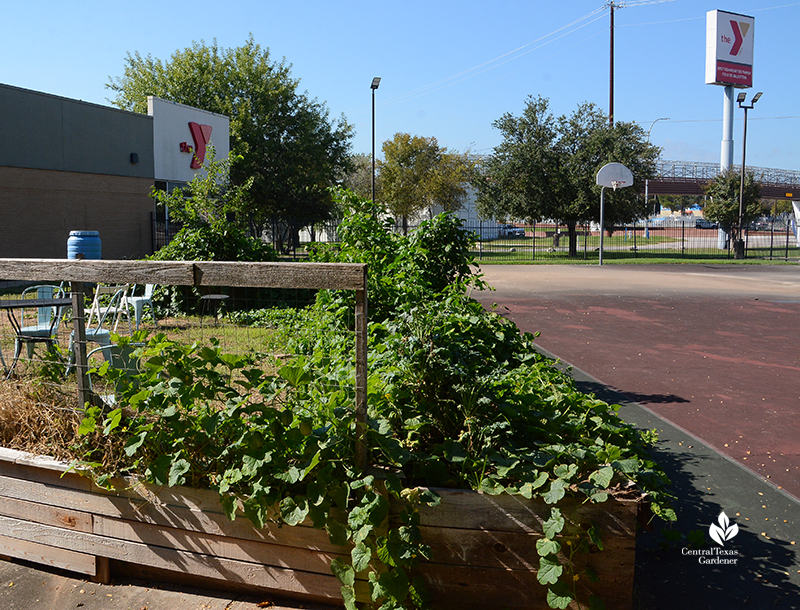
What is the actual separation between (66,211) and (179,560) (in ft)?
66.7

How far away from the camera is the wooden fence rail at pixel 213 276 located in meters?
2.98

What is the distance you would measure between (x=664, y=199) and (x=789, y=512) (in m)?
109

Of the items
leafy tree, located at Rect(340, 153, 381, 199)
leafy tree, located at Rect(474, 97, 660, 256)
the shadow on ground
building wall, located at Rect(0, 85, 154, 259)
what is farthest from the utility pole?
the shadow on ground

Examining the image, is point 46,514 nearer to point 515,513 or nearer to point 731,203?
point 515,513

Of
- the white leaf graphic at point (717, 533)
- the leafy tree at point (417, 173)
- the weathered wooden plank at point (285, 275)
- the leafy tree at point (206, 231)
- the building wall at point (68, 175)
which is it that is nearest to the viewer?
the weathered wooden plank at point (285, 275)

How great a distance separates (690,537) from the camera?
136 inches

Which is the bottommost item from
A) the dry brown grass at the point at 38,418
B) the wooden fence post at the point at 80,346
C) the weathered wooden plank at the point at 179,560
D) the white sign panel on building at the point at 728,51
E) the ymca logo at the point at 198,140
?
the weathered wooden plank at the point at 179,560

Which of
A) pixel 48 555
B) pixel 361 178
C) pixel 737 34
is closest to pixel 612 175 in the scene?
pixel 737 34

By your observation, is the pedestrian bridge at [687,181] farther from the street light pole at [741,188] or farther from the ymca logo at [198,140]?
the ymca logo at [198,140]

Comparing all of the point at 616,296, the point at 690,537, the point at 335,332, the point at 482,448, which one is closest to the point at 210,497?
the point at 482,448

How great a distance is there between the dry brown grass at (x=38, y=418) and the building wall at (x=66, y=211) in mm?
17421

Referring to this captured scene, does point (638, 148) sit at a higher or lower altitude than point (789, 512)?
higher

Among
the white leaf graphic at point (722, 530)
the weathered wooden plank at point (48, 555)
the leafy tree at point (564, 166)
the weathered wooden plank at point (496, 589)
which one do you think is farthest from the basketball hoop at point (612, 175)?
the weathered wooden plank at point (48, 555)

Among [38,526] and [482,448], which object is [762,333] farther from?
[38,526]
